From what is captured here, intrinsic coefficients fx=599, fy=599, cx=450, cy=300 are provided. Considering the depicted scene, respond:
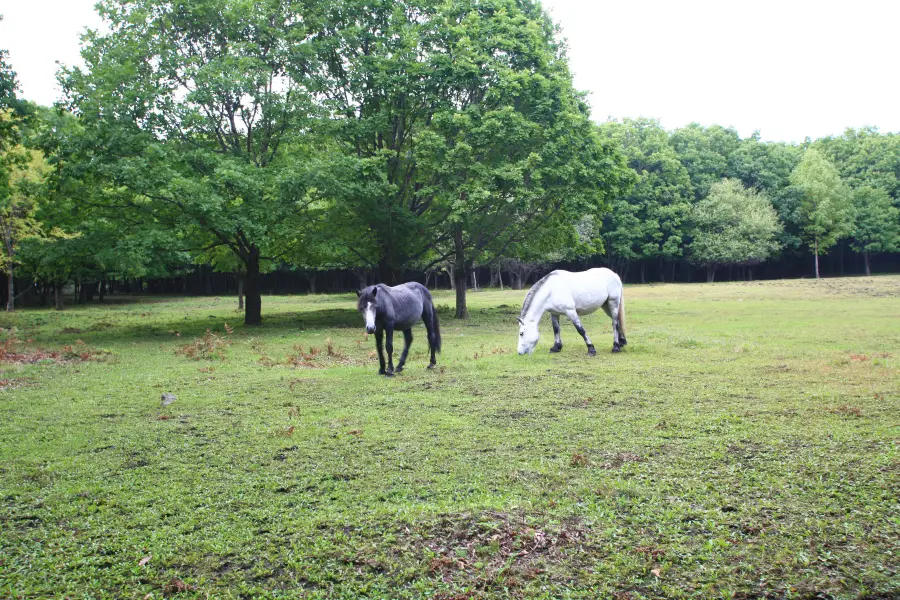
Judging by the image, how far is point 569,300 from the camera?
13445 millimetres

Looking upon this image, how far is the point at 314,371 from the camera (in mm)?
12023

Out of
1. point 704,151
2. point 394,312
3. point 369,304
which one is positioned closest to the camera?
point 369,304

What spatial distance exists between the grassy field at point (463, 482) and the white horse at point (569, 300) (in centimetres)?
196

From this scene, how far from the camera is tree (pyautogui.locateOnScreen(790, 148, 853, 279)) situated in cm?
5594

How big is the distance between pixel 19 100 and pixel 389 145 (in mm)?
12247

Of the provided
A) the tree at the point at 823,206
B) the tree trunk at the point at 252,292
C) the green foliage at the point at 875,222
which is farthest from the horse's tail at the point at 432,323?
the green foliage at the point at 875,222

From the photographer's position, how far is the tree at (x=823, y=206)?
55.9m

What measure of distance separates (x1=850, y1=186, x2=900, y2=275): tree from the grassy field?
189 ft

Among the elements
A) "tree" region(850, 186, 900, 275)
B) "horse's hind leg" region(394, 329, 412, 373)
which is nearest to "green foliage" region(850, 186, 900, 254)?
"tree" region(850, 186, 900, 275)

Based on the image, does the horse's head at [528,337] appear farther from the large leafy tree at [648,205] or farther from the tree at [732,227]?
the tree at [732,227]

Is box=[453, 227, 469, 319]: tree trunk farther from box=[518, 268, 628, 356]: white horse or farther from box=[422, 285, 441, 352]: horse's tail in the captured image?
box=[422, 285, 441, 352]: horse's tail

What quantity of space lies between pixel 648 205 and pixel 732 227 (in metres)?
7.48

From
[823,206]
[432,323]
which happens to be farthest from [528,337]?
[823,206]

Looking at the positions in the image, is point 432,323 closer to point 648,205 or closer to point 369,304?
point 369,304
